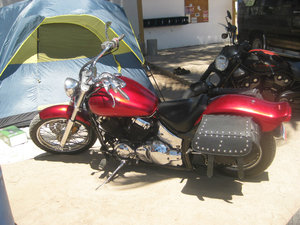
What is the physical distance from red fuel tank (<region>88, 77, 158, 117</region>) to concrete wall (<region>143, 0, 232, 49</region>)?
27.1ft

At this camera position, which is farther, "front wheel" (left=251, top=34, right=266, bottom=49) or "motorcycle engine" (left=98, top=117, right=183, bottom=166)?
"front wheel" (left=251, top=34, right=266, bottom=49)

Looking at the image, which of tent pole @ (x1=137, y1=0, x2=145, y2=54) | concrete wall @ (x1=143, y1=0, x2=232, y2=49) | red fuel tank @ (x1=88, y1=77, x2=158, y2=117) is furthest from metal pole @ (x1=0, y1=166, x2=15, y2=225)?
concrete wall @ (x1=143, y1=0, x2=232, y2=49)

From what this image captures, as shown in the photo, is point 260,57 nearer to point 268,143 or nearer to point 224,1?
point 268,143

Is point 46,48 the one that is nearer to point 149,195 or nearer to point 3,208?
point 149,195

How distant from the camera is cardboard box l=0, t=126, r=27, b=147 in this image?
13.8 ft

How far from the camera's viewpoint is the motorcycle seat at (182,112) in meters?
2.86

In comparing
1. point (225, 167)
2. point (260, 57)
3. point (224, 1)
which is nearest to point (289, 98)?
point (260, 57)

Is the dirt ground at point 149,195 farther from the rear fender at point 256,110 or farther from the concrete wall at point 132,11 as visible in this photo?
the concrete wall at point 132,11

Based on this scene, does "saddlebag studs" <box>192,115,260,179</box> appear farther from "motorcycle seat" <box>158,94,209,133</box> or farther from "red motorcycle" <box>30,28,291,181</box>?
"motorcycle seat" <box>158,94,209,133</box>

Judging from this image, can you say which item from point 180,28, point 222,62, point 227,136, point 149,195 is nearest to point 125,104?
point 149,195

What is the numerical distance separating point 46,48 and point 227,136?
11.6ft

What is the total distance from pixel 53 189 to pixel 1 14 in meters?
3.34

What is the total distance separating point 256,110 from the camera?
2.65 metres

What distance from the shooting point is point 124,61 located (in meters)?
5.41
